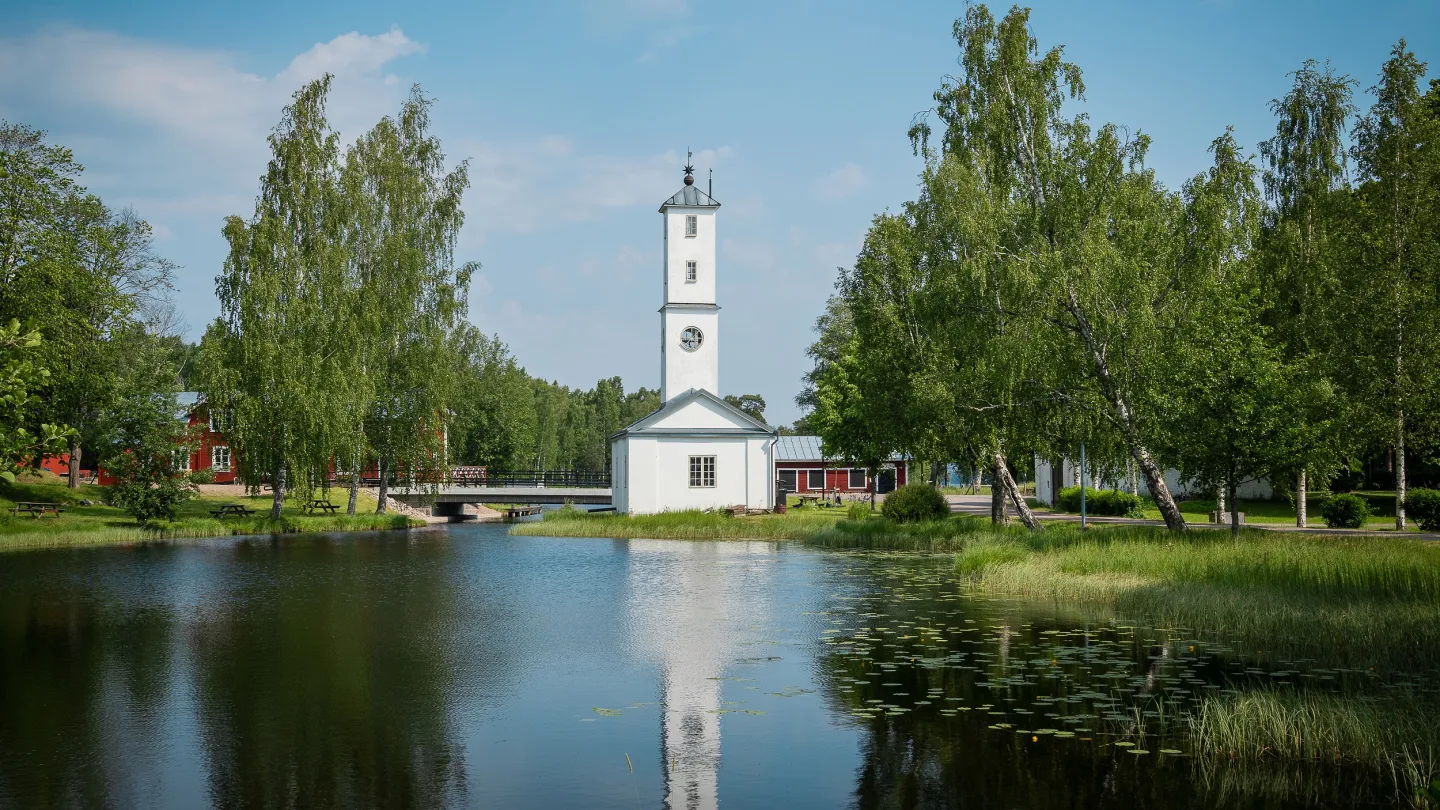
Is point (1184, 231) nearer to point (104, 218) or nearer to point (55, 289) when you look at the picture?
point (55, 289)

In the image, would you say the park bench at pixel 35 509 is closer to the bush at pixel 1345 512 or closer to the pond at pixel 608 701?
the pond at pixel 608 701

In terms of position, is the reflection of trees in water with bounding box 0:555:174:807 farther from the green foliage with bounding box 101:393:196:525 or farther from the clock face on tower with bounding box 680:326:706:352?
the clock face on tower with bounding box 680:326:706:352

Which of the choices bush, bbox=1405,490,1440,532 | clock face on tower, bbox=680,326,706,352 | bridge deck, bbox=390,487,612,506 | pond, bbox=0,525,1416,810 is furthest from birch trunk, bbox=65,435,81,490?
bush, bbox=1405,490,1440,532

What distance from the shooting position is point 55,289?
1518 inches

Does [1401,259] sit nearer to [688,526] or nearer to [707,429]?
[688,526]

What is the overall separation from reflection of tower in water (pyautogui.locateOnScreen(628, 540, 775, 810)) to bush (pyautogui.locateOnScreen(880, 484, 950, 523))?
176 inches

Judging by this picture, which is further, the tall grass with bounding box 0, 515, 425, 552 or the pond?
the tall grass with bounding box 0, 515, 425, 552

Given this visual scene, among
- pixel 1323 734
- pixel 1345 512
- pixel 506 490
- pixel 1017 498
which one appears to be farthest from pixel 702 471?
pixel 1323 734

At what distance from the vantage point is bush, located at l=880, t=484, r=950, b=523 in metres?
33.8

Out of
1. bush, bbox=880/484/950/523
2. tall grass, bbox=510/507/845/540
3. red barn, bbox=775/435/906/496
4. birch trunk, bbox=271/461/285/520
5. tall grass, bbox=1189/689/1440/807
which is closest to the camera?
tall grass, bbox=1189/689/1440/807

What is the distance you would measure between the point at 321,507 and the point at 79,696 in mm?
40947

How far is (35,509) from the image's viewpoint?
38.8 meters

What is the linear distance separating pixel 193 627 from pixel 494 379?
6932 cm

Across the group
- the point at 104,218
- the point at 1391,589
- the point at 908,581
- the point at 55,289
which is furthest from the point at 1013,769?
the point at 104,218
